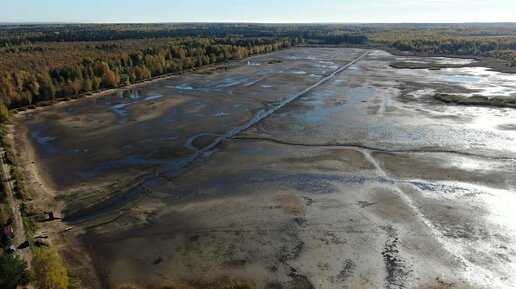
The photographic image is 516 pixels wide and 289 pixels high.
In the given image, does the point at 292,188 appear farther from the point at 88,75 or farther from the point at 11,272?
the point at 88,75

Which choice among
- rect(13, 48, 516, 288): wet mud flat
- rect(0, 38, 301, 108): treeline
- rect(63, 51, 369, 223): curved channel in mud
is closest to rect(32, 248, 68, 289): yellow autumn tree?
rect(13, 48, 516, 288): wet mud flat

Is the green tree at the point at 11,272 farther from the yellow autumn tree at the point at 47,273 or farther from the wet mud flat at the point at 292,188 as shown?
the wet mud flat at the point at 292,188

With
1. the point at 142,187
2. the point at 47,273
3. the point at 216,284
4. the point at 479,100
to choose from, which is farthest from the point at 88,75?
the point at 479,100

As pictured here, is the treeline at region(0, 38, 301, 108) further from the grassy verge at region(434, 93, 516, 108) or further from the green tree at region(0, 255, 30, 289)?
the grassy verge at region(434, 93, 516, 108)

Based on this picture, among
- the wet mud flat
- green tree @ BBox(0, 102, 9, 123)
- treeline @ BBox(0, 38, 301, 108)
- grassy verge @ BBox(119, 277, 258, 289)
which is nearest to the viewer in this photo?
grassy verge @ BBox(119, 277, 258, 289)

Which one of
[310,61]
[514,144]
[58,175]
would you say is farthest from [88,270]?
[310,61]

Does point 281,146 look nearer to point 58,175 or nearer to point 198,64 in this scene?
point 58,175

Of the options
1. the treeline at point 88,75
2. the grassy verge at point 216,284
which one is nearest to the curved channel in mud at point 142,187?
the grassy verge at point 216,284
